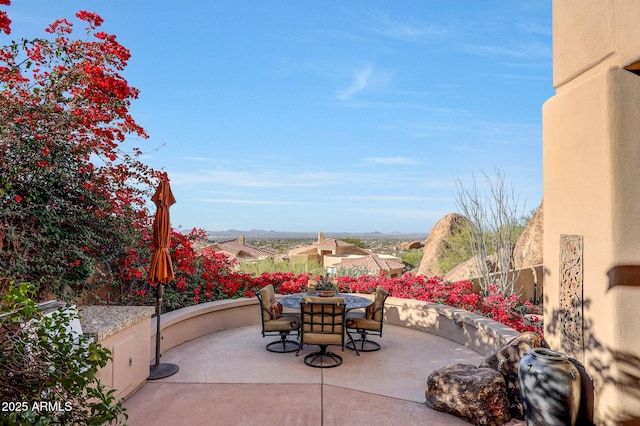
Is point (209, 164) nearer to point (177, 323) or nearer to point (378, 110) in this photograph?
point (378, 110)

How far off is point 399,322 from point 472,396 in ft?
12.7

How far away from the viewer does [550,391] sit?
315cm

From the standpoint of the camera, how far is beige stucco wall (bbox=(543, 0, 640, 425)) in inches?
134

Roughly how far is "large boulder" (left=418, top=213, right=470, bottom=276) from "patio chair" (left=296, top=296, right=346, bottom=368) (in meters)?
8.93

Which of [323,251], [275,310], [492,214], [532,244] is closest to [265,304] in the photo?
[275,310]

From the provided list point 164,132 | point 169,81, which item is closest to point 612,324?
point 164,132

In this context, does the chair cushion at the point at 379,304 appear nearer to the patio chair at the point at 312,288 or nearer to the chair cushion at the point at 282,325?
the patio chair at the point at 312,288

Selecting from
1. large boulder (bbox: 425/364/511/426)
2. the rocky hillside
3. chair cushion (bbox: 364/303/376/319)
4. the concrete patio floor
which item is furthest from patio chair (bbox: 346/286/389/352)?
the rocky hillside

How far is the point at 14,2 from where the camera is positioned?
446cm

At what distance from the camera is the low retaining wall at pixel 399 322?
18.6ft

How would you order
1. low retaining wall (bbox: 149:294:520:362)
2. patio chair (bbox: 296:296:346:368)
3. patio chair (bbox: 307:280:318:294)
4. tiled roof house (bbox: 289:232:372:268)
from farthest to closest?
tiled roof house (bbox: 289:232:372:268), patio chair (bbox: 307:280:318:294), low retaining wall (bbox: 149:294:520:362), patio chair (bbox: 296:296:346:368)

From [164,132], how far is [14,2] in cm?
266

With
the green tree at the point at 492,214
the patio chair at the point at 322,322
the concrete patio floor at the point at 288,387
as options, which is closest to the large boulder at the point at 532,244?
the green tree at the point at 492,214

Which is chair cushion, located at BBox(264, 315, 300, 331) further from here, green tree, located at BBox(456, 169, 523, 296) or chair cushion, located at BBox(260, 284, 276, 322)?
green tree, located at BBox(456, 169, 523, 296)
